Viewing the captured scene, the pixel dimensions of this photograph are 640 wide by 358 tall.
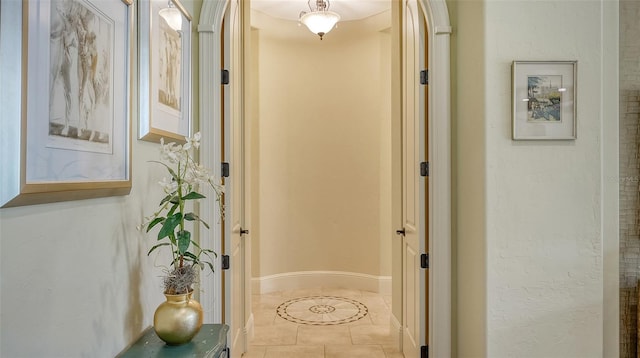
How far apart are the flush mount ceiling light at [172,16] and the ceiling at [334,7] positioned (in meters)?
2.54

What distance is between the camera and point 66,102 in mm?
1067

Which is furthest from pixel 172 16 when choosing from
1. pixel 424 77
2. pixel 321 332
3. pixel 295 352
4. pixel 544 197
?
pixel 321 332

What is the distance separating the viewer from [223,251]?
2.46m

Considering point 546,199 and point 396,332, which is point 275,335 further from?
point 546,199

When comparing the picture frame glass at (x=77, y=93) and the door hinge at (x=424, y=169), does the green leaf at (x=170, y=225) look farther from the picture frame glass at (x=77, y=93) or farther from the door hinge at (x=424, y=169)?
the door hinge at (x=424, y=169)

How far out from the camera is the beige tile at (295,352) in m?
3.06

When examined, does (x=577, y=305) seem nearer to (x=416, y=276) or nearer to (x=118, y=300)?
(x=416, y=276)

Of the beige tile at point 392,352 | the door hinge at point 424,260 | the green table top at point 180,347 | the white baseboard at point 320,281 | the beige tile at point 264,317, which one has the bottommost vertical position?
the beige tile at point 264,317

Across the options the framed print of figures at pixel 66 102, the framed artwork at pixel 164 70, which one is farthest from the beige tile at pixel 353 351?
the framed print of figures at pixel 66 102

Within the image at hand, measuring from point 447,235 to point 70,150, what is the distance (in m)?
1.93

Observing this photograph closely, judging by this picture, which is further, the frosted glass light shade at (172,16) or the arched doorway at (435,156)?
the arched doorway at (435,156)

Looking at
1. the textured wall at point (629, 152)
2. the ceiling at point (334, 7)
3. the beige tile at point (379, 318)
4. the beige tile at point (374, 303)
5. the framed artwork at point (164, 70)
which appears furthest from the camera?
the ceiling at point (334, 7)

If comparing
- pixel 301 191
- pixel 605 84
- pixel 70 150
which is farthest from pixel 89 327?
pixel 301 191

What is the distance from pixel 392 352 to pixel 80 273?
2482 millimetres
